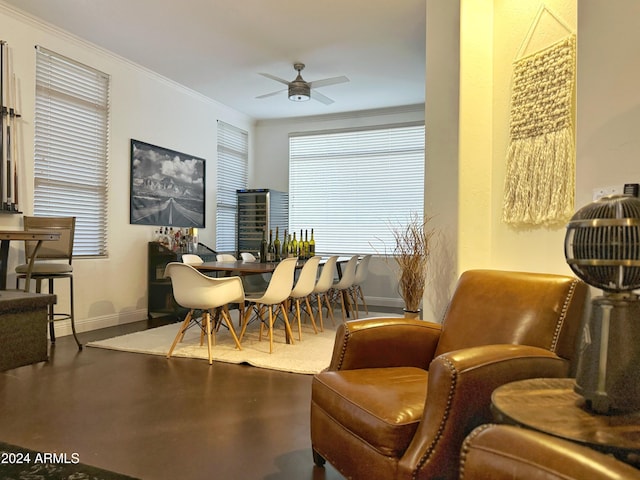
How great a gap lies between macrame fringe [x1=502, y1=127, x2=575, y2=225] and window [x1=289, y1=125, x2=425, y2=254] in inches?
172

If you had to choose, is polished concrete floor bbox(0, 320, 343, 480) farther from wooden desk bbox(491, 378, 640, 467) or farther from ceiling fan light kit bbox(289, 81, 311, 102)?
ceiling fan light kit bbox(289, 81, 311, 102)

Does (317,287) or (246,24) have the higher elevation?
(246,24)

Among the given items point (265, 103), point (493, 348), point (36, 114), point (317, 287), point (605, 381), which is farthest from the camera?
point (265, 103)

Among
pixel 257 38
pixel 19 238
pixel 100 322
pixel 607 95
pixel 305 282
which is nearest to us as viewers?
pixel 607 95

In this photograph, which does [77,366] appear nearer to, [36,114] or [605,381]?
[36,114]

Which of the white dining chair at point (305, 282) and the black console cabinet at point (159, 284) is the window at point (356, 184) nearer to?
the black console cabinet at point (159, 284)

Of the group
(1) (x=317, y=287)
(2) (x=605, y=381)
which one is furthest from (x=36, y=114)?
(2) (x=605, y=381)

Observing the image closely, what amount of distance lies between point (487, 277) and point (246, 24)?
367cm

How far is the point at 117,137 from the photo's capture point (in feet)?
17.5

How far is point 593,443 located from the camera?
972mm

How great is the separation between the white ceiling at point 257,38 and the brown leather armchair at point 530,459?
4051mm

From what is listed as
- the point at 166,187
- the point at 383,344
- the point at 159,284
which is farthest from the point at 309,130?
the point at 383,344

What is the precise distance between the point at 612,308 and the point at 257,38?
456 cm

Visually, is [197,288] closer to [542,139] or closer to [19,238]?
[19,238]
